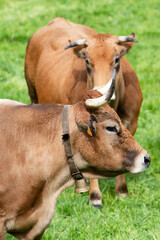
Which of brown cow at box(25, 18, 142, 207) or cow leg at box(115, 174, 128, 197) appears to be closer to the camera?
brown cow at box(25, 18, 142, 207)

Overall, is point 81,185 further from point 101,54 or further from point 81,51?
point 81,51

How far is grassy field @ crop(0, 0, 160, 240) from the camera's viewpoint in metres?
4.84

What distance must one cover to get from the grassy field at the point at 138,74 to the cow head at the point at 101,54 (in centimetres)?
145

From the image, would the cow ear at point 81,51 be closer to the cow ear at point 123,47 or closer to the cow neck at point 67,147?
the cow ear at point 123,47

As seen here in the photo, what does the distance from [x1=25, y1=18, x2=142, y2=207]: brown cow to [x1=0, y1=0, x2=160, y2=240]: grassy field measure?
1.25 feet

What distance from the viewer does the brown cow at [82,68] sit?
5867 millimetres

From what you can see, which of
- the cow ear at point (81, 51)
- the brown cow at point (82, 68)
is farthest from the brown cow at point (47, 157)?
the cow ear at point (81, 51)

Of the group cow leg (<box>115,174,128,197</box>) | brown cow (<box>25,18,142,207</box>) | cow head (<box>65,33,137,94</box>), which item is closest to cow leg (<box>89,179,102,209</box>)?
brown cow (<box>25,18,142,207</box>)

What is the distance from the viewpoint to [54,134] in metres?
3.93

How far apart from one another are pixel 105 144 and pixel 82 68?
2839 mm

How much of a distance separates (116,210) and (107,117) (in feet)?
6.02

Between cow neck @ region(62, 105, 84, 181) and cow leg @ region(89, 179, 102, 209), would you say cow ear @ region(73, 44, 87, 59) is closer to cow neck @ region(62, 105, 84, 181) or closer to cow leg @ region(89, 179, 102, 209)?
cow leg @ region(89, 179, 102, 209)

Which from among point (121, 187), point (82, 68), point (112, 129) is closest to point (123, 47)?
point (82, 68)

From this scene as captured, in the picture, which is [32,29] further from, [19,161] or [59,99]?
[19,161]
